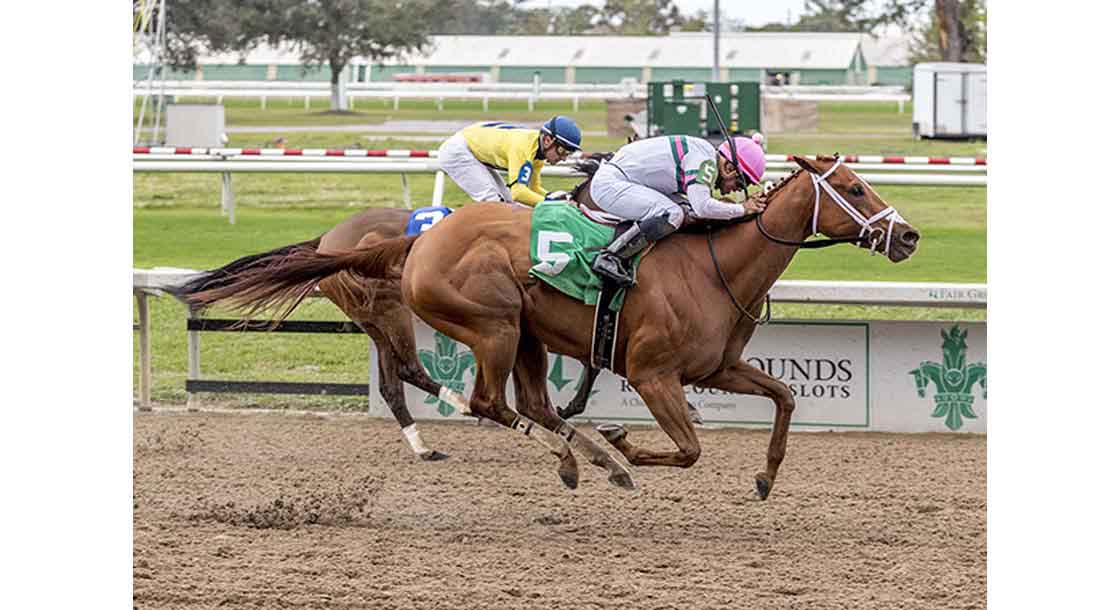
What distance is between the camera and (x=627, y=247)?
6324 mm

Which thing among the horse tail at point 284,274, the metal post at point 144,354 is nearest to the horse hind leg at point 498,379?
the horse tail at point 284,274

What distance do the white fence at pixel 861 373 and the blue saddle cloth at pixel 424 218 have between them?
4.66ft

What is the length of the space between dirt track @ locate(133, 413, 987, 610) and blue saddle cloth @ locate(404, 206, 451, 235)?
44.1 inches

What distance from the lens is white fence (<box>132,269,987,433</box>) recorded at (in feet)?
28.0

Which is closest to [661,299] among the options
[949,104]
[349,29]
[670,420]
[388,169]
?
[670,420]

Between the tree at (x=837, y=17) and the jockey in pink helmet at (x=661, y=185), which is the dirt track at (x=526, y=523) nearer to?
the jockey in pink helmet at (x=661, y=185)

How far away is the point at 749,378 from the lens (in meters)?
6.54

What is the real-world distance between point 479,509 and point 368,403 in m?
2.59

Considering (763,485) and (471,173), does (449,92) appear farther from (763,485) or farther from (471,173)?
(763,485)

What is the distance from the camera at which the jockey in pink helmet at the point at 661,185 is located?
20.8 ft

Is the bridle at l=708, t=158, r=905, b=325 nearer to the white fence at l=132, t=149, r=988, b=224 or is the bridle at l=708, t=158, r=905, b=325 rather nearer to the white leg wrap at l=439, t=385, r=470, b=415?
the white leg wrap at l=439, t=385, r=470, b=415
